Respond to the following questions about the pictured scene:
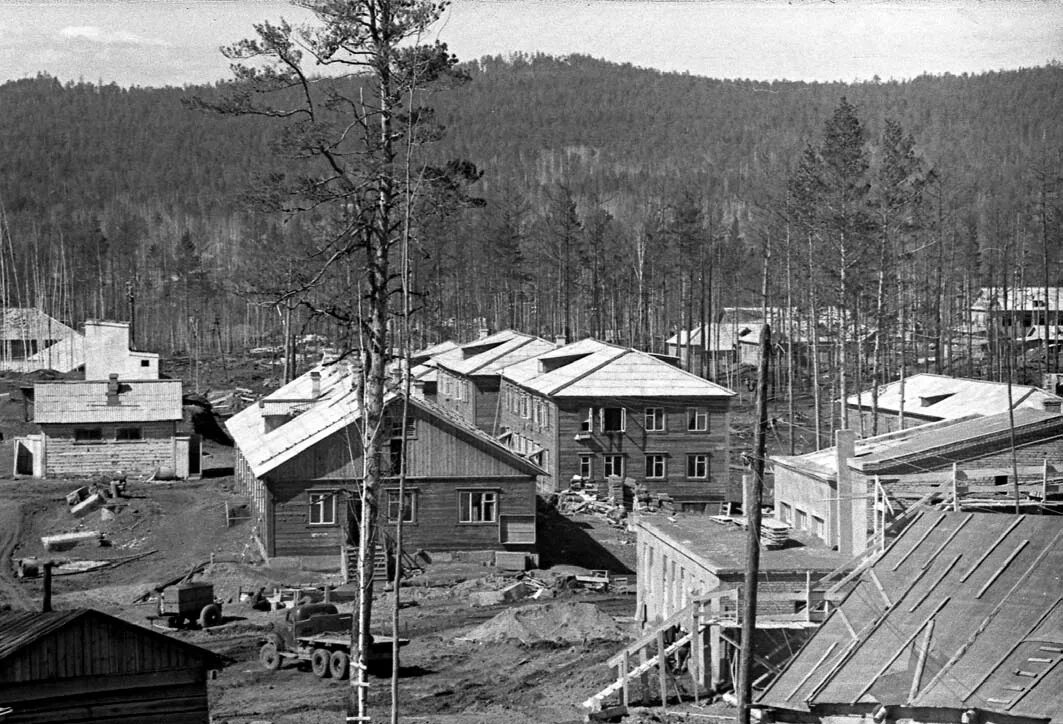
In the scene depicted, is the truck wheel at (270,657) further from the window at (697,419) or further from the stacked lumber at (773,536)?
the window at (697,419)

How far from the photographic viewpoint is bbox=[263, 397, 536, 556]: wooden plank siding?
3691cm

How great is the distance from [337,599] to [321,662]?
6.69m

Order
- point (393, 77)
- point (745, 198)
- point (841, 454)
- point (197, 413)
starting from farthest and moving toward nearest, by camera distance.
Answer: point (745, 198) → point (197, 413) → point (841, 454) → point (393, 77)

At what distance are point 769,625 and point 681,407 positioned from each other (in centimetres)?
2640

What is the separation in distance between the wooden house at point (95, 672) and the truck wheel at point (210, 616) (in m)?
12.6

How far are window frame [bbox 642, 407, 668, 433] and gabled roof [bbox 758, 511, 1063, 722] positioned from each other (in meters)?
27.9

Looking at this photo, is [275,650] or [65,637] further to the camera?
[275,650]

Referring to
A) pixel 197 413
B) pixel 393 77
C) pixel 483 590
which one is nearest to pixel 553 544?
pixel 483 590

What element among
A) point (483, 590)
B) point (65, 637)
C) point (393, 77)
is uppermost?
point (393, 77)

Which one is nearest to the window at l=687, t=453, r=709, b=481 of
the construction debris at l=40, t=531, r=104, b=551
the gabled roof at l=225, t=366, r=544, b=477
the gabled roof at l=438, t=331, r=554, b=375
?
the gabled roof at l=225, t=366, r=544, b=477

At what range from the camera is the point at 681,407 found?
49531mm

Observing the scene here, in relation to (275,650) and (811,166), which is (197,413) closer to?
(811,166)

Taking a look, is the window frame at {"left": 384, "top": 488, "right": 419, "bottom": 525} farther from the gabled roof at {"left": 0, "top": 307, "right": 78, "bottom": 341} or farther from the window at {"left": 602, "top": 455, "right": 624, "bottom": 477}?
the gabled roof at {"left": 0, "top": 307, "right": 78, "bottom": 341}

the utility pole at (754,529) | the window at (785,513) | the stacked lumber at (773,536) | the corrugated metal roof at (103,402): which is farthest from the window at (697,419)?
the utility pole at (754,529)
